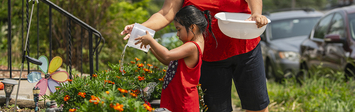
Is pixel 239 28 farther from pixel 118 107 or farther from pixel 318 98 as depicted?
pixel 318 98

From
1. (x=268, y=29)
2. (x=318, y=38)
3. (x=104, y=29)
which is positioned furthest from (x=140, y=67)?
(x=268, y=29)

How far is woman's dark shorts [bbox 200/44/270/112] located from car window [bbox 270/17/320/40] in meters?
5.17

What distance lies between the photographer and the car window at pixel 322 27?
574 centimetres

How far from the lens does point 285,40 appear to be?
702 cm

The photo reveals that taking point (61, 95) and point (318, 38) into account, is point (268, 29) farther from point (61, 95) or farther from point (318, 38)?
point (61, 95)

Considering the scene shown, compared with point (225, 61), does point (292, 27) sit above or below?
above

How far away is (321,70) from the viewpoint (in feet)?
17.5

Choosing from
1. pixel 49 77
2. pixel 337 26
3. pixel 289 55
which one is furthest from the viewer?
pixel 289 55

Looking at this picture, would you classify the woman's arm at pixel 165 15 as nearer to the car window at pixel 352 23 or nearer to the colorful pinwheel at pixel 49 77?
the colorful pinwheel at pixel 49 77

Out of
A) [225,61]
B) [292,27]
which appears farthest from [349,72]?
[225,61]

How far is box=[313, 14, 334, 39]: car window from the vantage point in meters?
5.74

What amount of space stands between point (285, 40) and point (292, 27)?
63 centimetres

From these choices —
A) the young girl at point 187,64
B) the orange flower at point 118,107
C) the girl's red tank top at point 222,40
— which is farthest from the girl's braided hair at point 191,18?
the orange flower at point 118,107

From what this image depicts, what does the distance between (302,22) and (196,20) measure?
20.2 feet
